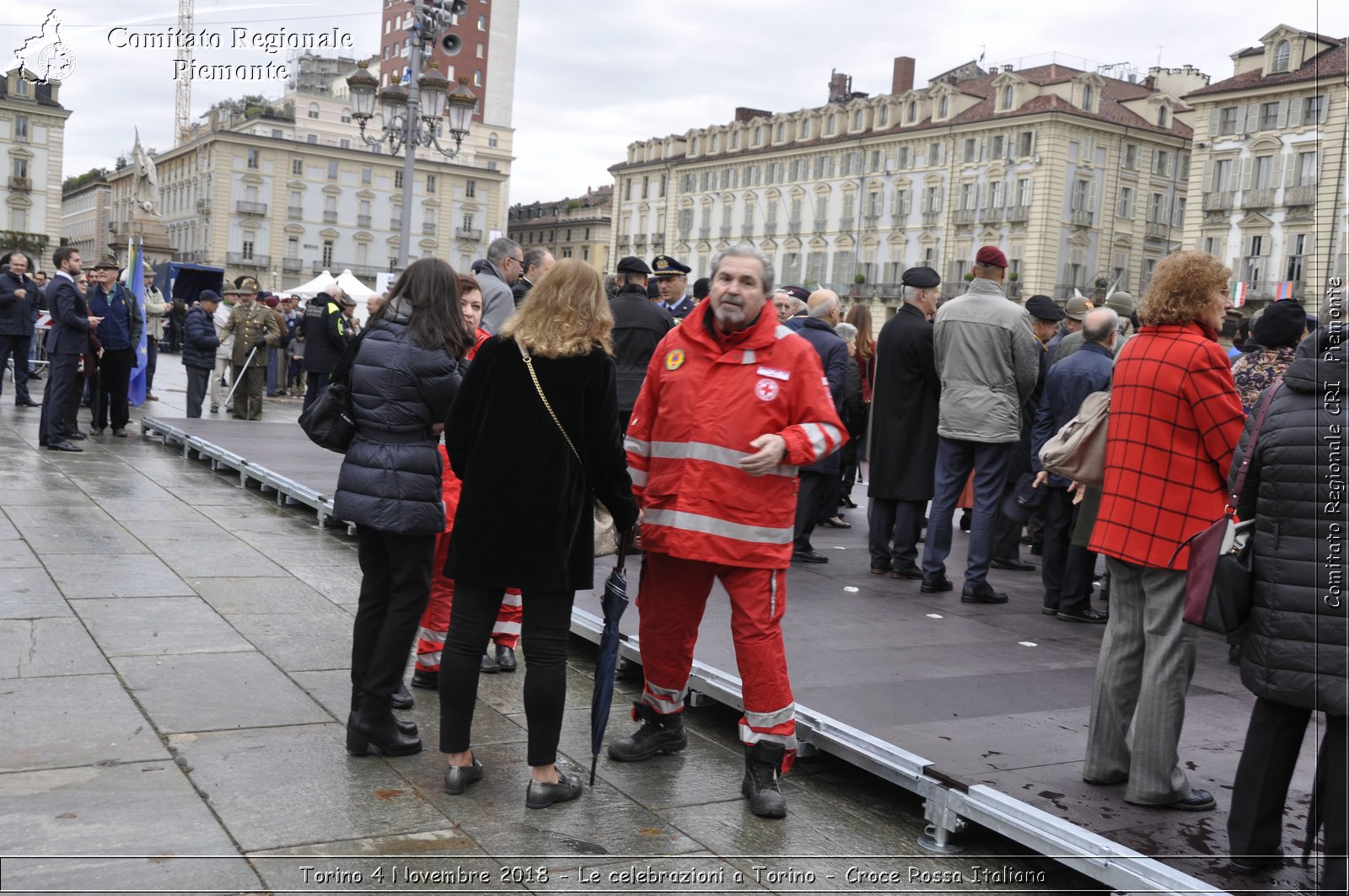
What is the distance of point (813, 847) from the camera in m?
4.06

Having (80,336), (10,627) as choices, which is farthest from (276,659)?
(80,336)

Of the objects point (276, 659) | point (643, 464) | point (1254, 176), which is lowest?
point (276, 659)

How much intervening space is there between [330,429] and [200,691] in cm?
131

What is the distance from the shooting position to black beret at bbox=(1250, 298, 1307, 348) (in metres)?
4.50

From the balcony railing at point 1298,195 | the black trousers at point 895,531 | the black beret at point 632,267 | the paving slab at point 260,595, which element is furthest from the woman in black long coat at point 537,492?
the balcony railing at point 1298,195

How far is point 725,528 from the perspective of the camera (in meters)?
4.40

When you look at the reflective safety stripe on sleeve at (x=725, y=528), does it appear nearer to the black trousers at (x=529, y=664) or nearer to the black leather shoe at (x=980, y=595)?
the black trousers at (x=529, y=664)

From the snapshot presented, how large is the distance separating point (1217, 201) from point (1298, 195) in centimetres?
411

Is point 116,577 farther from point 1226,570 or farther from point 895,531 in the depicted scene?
point 1226,570

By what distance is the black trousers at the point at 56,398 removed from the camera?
12359 mm

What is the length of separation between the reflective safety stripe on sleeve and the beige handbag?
1.98 metres

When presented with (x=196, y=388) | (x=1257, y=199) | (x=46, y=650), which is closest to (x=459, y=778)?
Answer: (x=46, y=650)

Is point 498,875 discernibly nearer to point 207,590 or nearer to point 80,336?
point 207,590

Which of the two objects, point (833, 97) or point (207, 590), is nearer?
point (207, 590)
